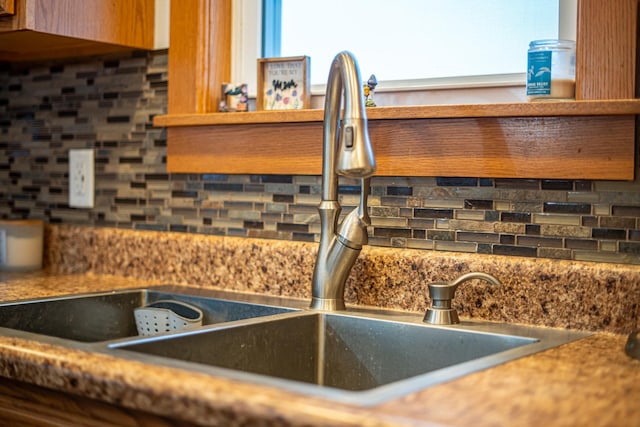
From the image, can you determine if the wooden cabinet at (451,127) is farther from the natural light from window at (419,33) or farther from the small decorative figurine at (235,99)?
the natural light from window at (419,33)

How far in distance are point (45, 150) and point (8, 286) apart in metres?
0.53

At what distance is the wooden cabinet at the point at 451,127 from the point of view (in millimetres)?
1369

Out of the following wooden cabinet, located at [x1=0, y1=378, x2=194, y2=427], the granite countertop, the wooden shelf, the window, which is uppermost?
the window

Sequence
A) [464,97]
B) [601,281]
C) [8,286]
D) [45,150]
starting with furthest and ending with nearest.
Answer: [45,150]
[8,286]
[464,97]
[601,281]

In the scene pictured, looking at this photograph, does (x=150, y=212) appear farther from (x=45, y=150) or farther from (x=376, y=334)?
(x=376, y=334)

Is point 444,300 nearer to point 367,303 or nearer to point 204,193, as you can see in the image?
point 367,303

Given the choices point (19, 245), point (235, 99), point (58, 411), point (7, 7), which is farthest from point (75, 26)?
point (58, 411)

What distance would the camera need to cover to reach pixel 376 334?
1421 millimetres

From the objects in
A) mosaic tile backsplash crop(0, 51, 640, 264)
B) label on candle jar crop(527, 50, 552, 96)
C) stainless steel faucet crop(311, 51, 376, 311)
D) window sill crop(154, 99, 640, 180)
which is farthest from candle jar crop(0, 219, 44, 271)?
label on candle jar crop(527, 50, 552, 96)

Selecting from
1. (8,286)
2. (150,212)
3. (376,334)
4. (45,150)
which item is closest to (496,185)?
(376,334)

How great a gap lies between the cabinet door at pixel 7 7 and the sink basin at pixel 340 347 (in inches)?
34.4

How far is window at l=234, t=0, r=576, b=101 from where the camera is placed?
1.59 metres

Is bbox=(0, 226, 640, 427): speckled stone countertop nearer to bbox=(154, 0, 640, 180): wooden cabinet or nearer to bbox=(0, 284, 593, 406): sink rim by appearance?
bbox=(0, 284, 593, 406): sink rim

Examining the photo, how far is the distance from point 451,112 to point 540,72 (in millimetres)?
161
